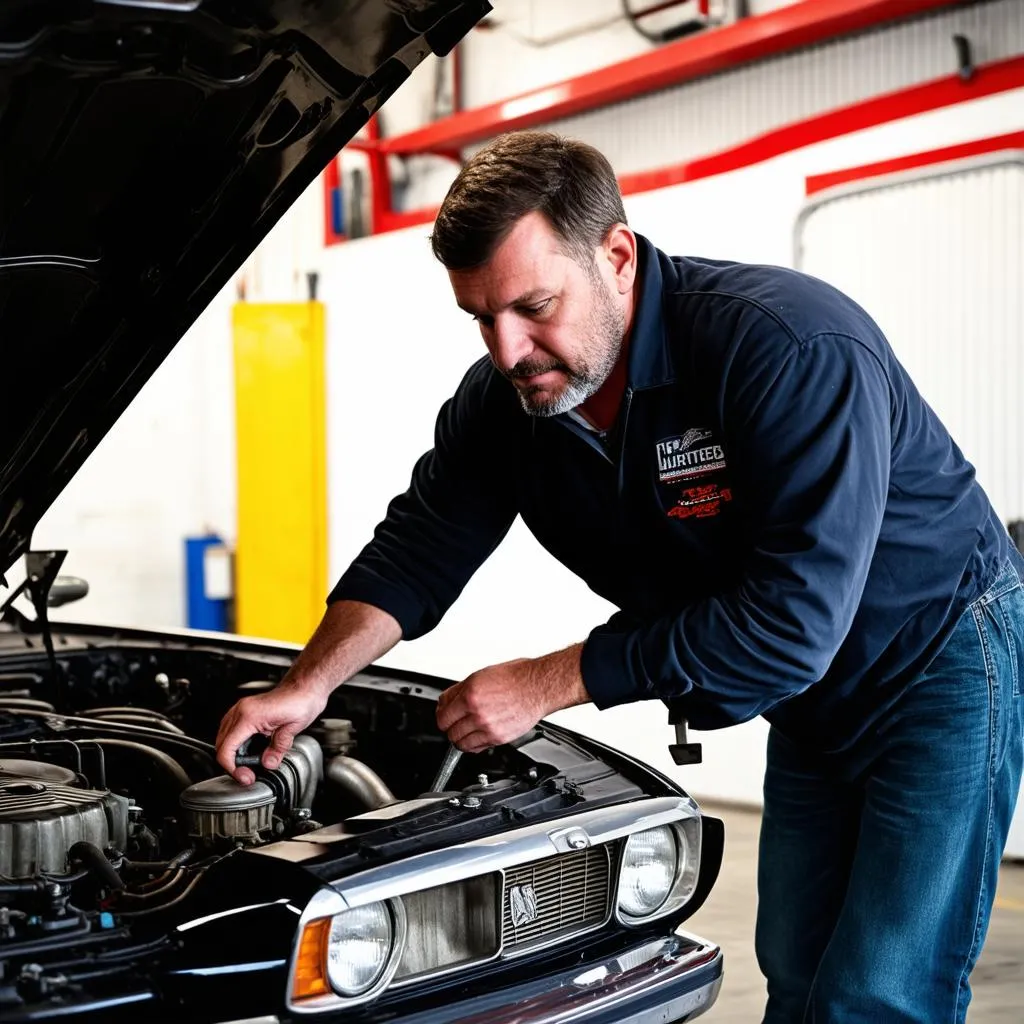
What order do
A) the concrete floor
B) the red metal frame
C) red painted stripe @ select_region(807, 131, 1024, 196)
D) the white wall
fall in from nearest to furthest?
the concrete floor, red painted stripe @ select_region(807, 131, 1024, 196), the red metal frame, the white wall

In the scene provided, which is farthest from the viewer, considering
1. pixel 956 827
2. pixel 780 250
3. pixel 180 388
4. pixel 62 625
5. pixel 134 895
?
pixel 180 388

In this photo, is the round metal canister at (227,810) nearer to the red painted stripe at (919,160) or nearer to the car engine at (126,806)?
the car engine at (126,806)

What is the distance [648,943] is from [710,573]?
1.66 feet

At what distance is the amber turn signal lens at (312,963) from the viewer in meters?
1.44

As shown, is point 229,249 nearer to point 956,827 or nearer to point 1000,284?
point 956,827

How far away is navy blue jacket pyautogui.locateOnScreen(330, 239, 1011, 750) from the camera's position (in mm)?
1597

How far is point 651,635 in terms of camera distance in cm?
166

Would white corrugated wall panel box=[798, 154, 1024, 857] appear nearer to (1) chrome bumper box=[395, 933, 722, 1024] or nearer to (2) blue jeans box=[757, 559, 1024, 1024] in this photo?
(2) blue jeans box=[757, 559, 1024, 1024]

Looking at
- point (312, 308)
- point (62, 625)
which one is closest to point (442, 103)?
point (312, 308)

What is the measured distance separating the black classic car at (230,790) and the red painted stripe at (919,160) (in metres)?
2.69

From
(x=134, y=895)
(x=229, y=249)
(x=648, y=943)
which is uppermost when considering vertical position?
(x=229, y=249)

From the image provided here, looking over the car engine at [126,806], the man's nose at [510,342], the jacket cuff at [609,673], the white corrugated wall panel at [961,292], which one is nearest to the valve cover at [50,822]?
the car engine at [126,806]

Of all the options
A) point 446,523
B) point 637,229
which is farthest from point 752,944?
point 637,229

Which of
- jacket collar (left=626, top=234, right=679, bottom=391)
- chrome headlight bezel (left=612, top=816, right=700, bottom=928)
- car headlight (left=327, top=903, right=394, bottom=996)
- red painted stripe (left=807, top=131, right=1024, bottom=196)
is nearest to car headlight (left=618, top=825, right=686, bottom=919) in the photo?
chrome headlight bezel (left=612, top=816, right=700, bottom=928)
